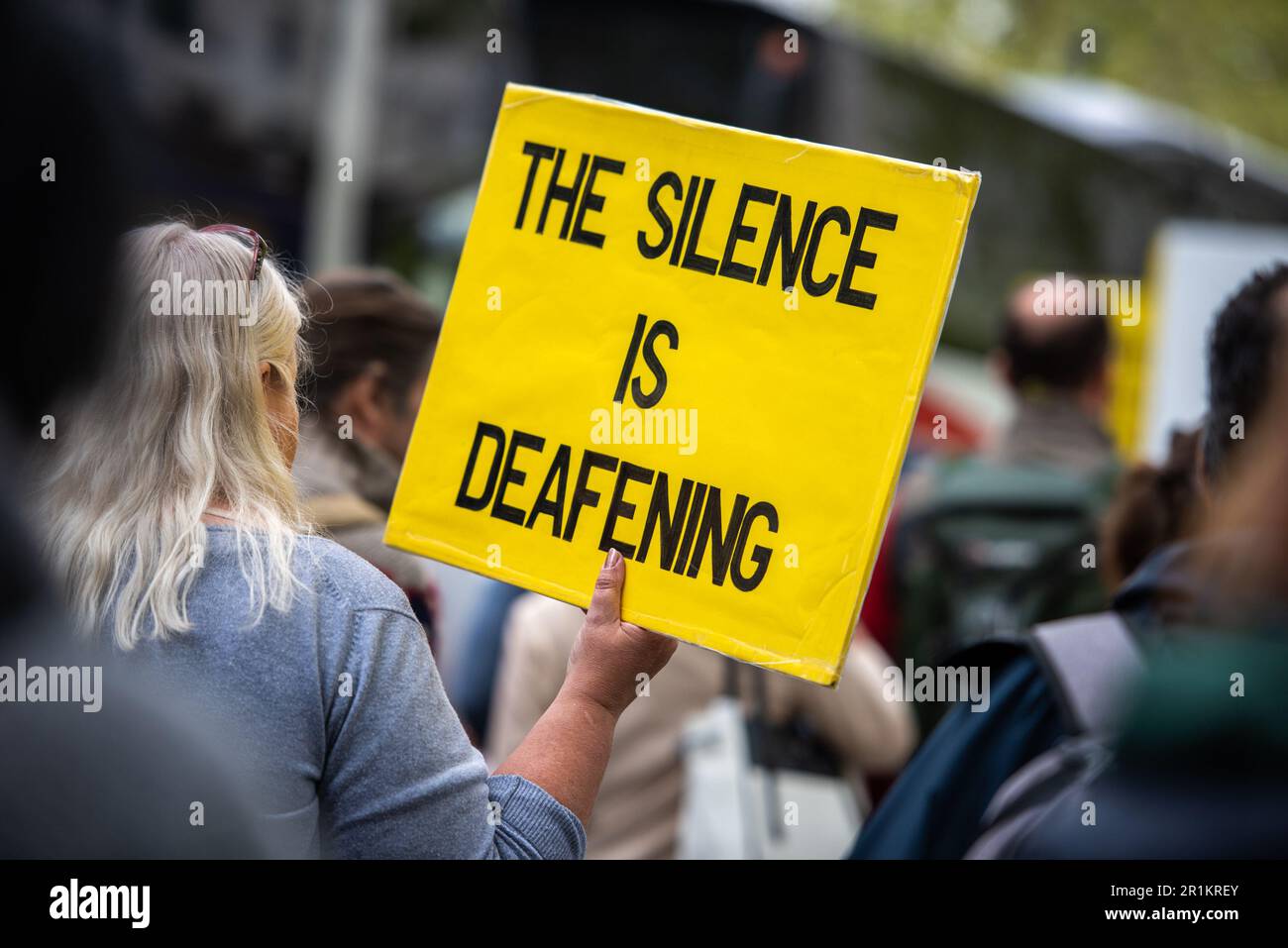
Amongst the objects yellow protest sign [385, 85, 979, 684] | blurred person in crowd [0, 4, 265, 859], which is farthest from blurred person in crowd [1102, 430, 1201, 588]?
blurred person in crowd [0, 4, 265, 859]

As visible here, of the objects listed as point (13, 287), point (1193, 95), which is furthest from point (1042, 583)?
point (1193, 95)

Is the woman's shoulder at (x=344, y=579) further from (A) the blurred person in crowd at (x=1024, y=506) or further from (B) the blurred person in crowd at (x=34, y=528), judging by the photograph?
(A) the blurred person in crowd at (x=1024, y=506)

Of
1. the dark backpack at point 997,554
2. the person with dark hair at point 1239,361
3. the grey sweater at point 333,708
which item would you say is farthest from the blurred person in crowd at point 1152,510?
the grey sweater at point 333,708

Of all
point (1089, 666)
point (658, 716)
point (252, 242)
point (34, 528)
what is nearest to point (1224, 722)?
point (34, 528)

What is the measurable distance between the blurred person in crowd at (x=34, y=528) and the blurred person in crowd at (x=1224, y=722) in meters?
0.72

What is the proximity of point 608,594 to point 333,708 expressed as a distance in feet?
1.37

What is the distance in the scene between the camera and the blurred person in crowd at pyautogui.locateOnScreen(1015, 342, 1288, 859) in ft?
3.90

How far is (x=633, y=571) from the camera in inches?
78.6

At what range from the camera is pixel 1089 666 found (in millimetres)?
2146

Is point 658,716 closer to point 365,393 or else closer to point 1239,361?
point 365,393

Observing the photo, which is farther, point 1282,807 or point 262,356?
point 262,356

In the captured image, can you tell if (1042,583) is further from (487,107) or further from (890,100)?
(487,107)

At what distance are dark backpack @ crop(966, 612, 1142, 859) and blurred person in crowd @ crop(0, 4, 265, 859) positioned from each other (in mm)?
1149

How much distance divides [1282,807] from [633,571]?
3.09 ft
